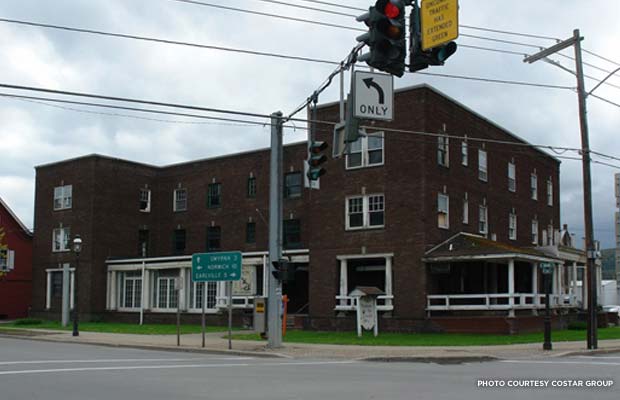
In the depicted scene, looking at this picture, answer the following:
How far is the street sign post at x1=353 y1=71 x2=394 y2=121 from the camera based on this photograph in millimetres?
14039

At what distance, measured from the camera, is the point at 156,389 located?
42.1ft

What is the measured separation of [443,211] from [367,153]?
173 inches

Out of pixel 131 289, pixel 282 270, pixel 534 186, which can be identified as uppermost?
pixel 534 186

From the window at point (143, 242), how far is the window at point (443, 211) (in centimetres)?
2176

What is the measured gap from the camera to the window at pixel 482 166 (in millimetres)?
38406

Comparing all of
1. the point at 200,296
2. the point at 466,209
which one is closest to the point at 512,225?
the point at 466,209

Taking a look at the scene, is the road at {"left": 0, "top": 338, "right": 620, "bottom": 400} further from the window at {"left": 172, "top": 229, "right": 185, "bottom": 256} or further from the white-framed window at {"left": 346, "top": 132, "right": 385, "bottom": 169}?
the window at {"left": 172, "top": 229, "right": 185, "bottom": 256}

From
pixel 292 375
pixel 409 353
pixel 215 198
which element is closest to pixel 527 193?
pixel 215 198

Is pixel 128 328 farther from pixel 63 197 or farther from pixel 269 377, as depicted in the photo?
pixel 269 377

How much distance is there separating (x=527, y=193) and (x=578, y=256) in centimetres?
630

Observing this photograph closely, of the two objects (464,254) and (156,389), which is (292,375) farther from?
(464,254)

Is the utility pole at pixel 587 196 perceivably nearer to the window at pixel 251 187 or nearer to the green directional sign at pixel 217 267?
the green directional sign at pixel 217 267

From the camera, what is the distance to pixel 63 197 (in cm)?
4809

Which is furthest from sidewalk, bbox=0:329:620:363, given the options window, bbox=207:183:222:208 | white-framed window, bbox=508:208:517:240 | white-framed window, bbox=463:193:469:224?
window, bbox=207:183:222:208
